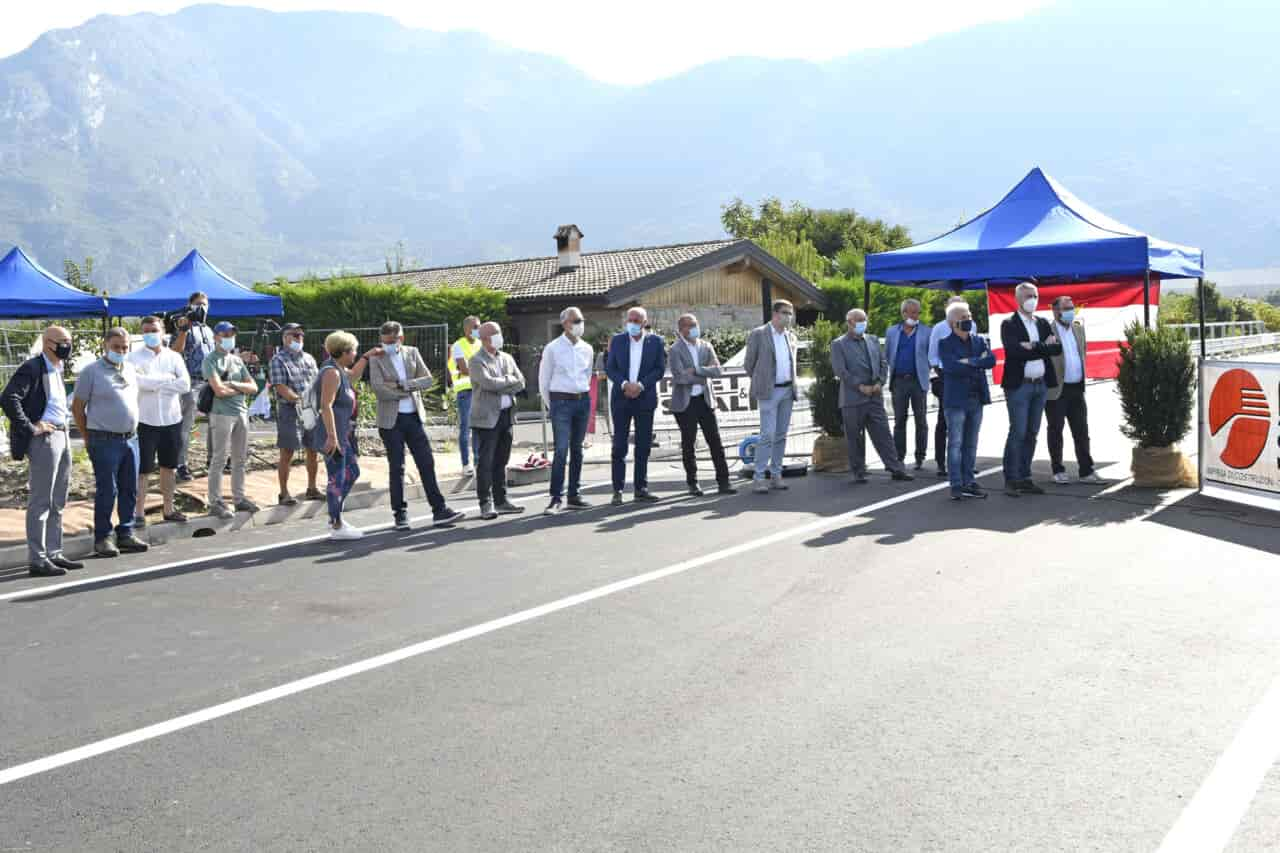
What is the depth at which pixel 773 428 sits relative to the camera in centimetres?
1219

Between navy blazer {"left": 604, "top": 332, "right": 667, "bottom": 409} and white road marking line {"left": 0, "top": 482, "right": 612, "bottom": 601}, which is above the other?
navy blazer {"left": 604, "top": 332, "right": 667, "bottom": 409}

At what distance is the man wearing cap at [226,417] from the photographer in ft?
35.6

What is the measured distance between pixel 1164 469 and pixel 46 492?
9.98m

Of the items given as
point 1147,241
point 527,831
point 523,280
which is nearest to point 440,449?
point 1147,241

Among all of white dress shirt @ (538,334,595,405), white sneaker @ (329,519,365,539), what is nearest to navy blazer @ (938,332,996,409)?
white dress shirt @ (538,334,595,405)

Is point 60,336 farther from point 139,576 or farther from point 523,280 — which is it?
point 523,280

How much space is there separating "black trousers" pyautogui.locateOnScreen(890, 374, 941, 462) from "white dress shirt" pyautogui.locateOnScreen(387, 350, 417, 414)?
5.48m

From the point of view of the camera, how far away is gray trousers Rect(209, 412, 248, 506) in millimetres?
10859

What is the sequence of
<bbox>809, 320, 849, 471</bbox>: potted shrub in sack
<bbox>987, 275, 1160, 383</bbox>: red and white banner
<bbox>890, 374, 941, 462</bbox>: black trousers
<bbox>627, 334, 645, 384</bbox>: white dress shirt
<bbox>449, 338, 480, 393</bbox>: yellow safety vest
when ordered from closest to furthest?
<bbox>627, 334, 645, 384</bbox>: white dress shirt, <bbox>890, 374, 941, 462</bbox>: black trousers, <bbox>809, 320, 849, 471</bbox>: potted shrub in sack, <bbox>449, 338, 480, 393</bbox>: yellow safety vest, <bbox>987, 275, 1160, 383</bbox>: red and white banner

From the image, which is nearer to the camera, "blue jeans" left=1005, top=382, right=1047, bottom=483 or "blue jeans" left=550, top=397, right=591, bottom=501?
"blue jeans" left=1005, top=382, right=1047, bottom=483

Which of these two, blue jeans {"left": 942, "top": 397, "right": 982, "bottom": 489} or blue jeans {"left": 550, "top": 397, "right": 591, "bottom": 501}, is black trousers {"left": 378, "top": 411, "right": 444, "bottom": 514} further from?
blue jeans {"left": 942, "top": 397, "right": 982, "bottom": 489}

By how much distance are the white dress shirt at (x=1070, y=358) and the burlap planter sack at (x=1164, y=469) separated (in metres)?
1.00

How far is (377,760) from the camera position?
180 inches

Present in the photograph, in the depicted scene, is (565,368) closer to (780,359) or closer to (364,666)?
(780,359)
